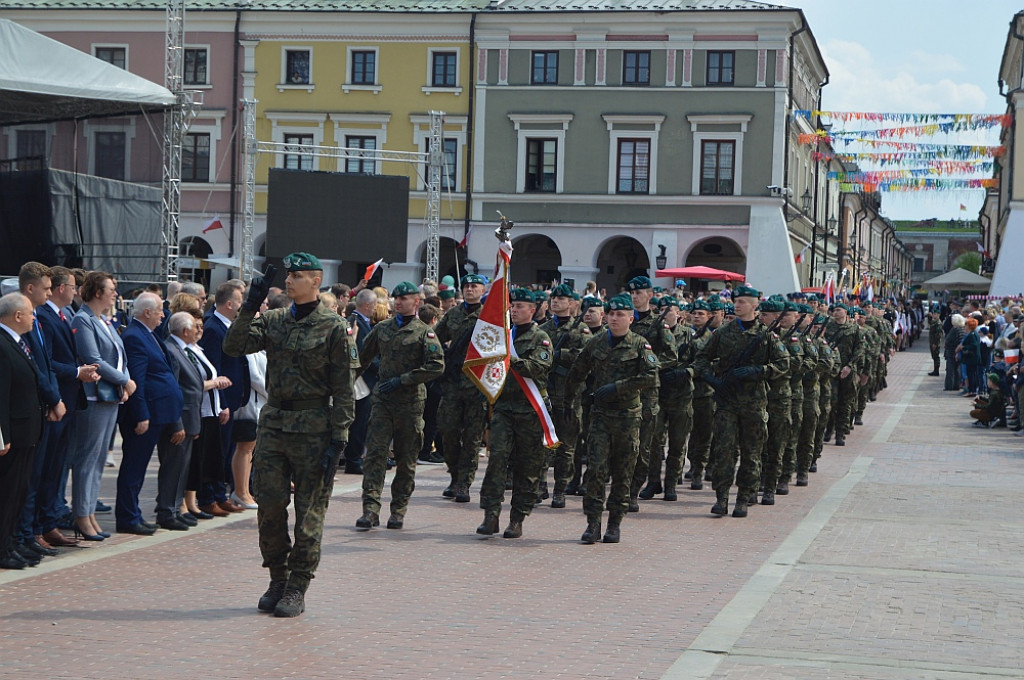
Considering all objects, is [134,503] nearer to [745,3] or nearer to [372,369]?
[372,369]

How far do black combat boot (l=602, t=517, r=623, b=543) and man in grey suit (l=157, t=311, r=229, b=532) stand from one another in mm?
3459

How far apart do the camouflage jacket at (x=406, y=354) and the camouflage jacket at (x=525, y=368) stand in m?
0.60

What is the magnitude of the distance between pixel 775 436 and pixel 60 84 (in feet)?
50.8

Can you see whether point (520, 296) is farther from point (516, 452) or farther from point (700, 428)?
point (700, 428)

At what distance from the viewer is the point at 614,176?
44656 mm

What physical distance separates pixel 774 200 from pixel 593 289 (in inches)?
873

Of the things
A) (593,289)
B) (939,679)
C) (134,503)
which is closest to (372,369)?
(134,503)

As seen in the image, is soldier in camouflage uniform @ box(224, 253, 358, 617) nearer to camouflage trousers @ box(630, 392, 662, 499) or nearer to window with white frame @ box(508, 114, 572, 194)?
camouflage trousers @ box(630, 392, 662, 499)

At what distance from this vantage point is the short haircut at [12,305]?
899 cm

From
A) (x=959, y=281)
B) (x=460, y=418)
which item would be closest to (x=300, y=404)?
(x=460, y=418)

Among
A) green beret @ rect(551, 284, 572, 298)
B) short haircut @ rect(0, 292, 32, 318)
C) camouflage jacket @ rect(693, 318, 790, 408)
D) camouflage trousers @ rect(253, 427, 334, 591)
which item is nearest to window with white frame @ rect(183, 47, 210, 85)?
green beret @ rect(551, 284, 572, 298)

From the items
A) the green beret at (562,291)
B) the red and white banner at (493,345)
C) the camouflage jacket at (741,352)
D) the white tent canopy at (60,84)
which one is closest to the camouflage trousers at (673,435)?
the camouflage jacket at (741,352)

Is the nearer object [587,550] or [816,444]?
[587,550]

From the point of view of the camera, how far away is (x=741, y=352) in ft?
42.5
